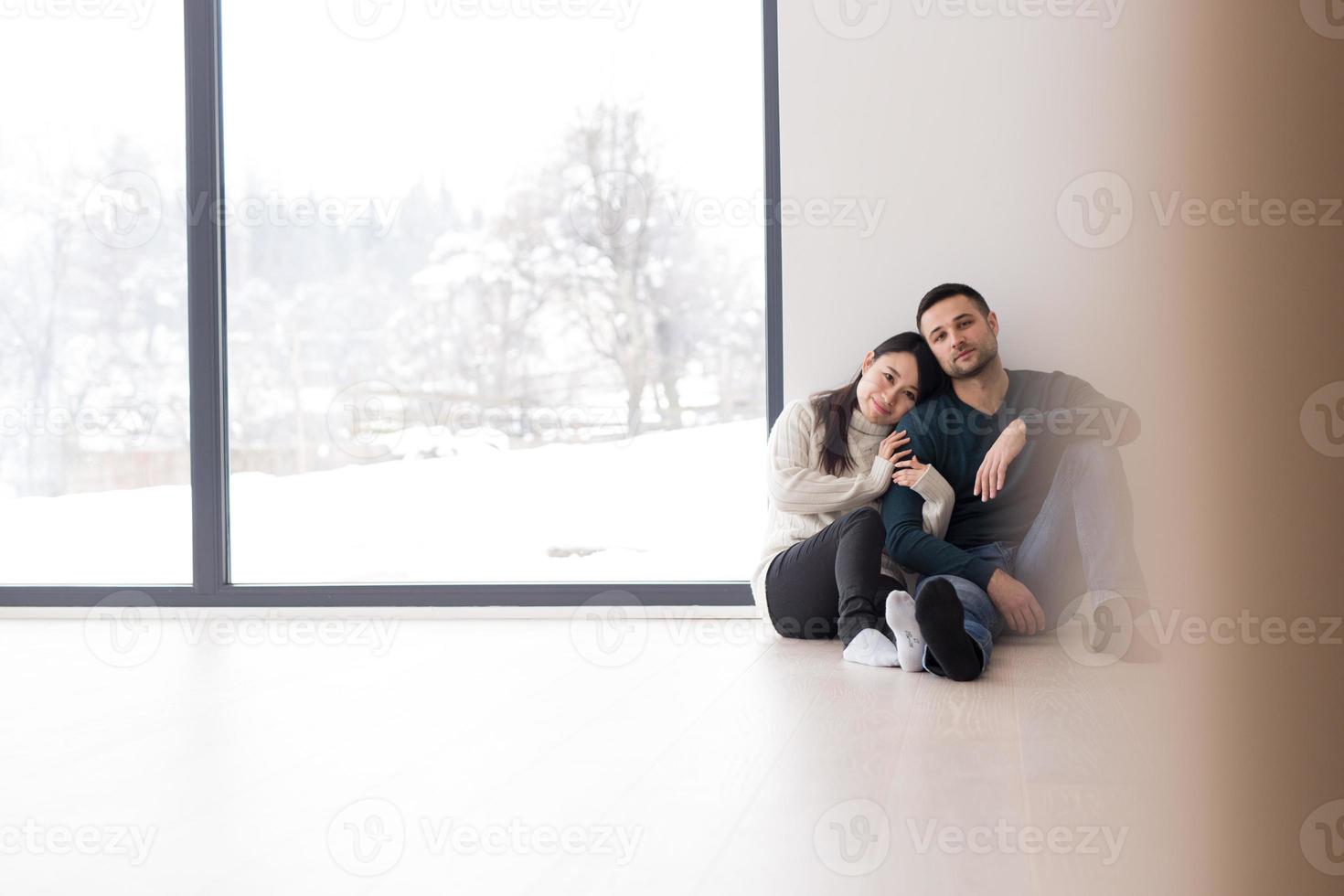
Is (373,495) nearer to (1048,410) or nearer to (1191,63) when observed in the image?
(1048,410)

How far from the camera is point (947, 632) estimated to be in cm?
215

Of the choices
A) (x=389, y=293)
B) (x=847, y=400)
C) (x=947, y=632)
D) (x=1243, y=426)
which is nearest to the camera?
(x=1243, y=426)

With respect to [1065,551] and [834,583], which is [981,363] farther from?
[834,583]

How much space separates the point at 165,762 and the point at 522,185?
202 centimetres

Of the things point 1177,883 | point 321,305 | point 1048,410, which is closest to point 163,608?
point 321,305

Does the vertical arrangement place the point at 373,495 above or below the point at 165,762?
above

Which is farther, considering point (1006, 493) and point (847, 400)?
point (847, 400)

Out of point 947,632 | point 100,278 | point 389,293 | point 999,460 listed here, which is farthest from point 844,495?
point 100,278

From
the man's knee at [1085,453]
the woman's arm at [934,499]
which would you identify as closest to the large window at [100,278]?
the woman's arm at [934,499]

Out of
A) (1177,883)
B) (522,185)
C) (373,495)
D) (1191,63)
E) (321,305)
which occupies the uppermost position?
(522,185)

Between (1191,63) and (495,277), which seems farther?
(495,277)

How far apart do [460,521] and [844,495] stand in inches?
48.3

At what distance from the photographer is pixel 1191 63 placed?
18cm

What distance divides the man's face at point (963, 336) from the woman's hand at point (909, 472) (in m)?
0.26
